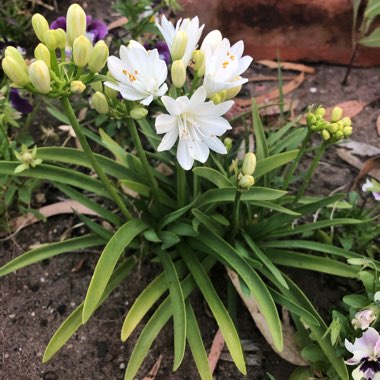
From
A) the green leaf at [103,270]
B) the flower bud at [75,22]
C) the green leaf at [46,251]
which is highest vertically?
the flower bud at [75,22]

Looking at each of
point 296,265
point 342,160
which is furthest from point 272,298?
point 342,160

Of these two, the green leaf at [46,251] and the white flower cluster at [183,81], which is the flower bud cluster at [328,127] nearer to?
the white flower cluster at [183,81]

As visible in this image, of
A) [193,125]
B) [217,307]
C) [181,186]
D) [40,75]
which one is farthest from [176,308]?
[40,75]

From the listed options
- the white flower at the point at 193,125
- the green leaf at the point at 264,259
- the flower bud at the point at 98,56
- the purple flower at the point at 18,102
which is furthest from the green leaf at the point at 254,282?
the purple flower at the point at 18,102

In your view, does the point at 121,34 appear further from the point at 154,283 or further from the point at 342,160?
the point at 154,283

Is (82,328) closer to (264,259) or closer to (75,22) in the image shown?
(264,259)
